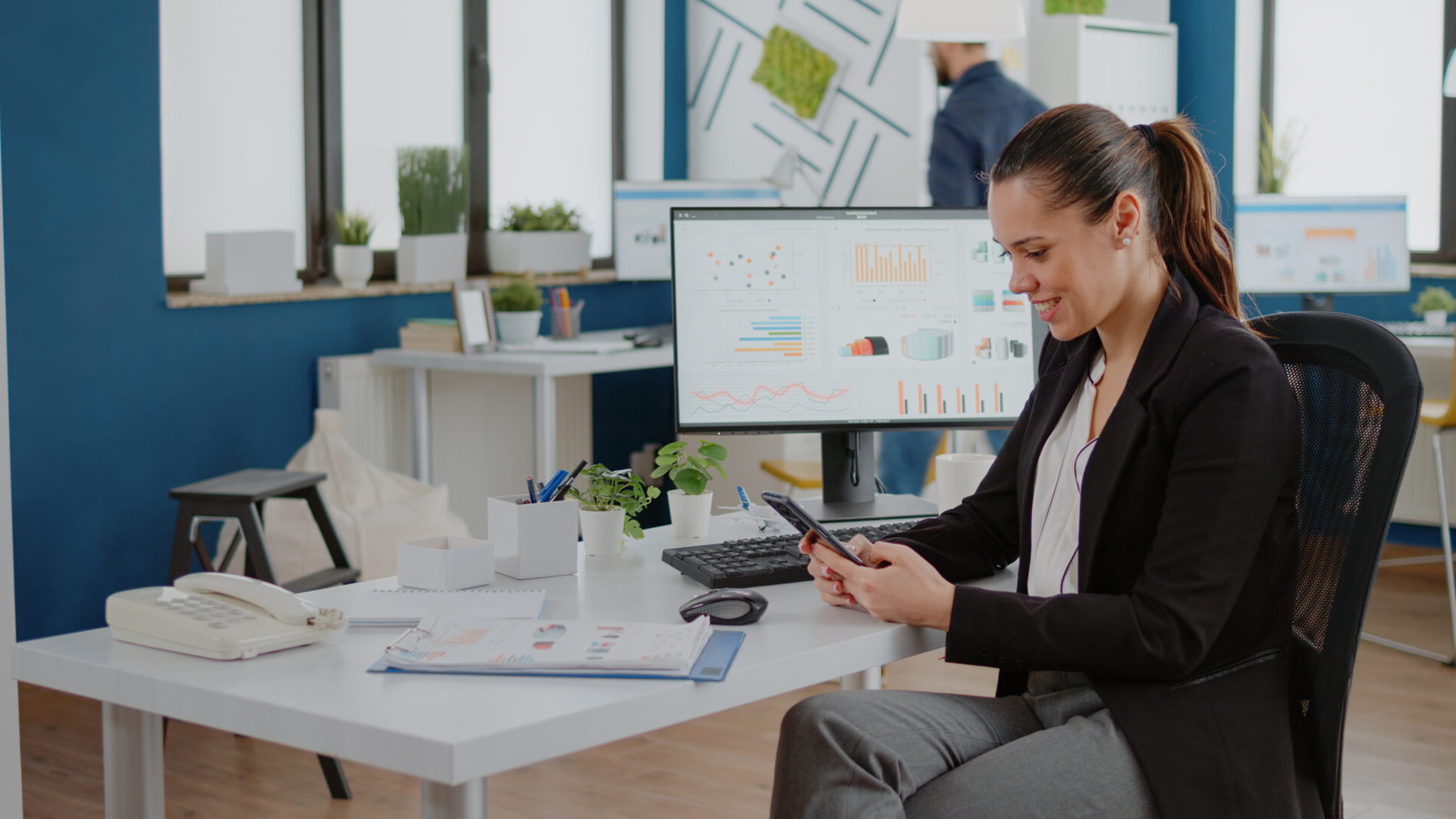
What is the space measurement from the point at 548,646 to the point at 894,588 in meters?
0.36

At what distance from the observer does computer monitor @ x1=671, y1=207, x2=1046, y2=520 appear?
6.69 ft

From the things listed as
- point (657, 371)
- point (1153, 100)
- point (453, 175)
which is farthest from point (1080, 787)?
point (1153, 100)

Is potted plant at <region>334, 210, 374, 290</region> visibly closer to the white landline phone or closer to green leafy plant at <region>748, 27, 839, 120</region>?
green leafy plant at <region>748, 27, 839, 120</region>

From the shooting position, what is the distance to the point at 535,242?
4684 mm

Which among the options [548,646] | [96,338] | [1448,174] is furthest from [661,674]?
[1448,174]

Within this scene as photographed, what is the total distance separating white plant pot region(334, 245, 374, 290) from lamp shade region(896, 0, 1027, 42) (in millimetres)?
1647

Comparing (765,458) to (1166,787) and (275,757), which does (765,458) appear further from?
(1166,787)

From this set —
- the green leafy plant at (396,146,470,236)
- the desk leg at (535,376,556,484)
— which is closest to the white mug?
the desk leg at (535,376,556,484)

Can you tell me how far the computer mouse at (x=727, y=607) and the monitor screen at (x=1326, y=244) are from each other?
12.7 ft

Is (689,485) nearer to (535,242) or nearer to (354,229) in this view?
(354,229)

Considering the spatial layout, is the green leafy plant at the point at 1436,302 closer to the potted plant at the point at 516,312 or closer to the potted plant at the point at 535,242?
the potted plant at the point at 535,242

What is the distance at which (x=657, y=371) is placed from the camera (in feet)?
17.9

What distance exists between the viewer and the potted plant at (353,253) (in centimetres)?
409

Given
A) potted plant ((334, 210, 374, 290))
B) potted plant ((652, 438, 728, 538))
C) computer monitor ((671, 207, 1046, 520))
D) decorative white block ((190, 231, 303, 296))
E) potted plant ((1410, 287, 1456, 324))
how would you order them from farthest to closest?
potted plant ((1410, 287, 1456, 324)) < potted plant ((334, 210, 374, 290)) < decorative white block ((190, 231, 303, 296)) < computer monitor ((671, 207, 1046, 520)) < potted plant ((652, 438, 728, 538))
